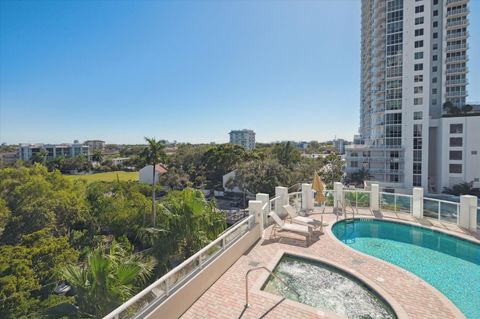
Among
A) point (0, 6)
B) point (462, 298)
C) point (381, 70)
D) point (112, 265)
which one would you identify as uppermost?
point (381, 70)

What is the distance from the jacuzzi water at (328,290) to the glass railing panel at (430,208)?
7824 millimetres

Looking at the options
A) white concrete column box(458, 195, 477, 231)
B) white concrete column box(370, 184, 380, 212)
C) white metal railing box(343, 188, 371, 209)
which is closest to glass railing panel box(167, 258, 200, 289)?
white metal railing box(343, 188, 371, 209)

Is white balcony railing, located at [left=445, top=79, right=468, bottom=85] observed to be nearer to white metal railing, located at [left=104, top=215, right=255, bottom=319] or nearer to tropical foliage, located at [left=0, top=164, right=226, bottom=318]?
tropical foliage, located at [left=0, top=164, right=226, bottom=318]

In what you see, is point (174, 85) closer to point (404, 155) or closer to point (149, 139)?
point (149, 139)

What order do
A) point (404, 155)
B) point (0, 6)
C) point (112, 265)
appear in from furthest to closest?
1. point (404, 155)
2. point (0, 6)
3. point (112, 265)

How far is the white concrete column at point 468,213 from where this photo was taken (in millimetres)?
11250

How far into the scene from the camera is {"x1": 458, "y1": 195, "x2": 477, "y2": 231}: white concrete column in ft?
36.9

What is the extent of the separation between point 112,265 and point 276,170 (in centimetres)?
2756

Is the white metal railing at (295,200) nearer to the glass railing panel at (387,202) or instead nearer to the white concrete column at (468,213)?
the glass railing panel at (387,202)

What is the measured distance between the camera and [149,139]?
25.4 meters

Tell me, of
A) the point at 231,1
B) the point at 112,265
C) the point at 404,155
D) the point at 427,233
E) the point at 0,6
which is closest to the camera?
the point at 112,265

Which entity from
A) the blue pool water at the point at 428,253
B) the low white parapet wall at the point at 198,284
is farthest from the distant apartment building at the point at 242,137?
the low white parapet wall at the point at 198,284

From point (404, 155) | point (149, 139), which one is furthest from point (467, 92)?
point (149, 139)

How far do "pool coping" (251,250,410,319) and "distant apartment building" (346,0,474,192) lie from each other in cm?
3587
